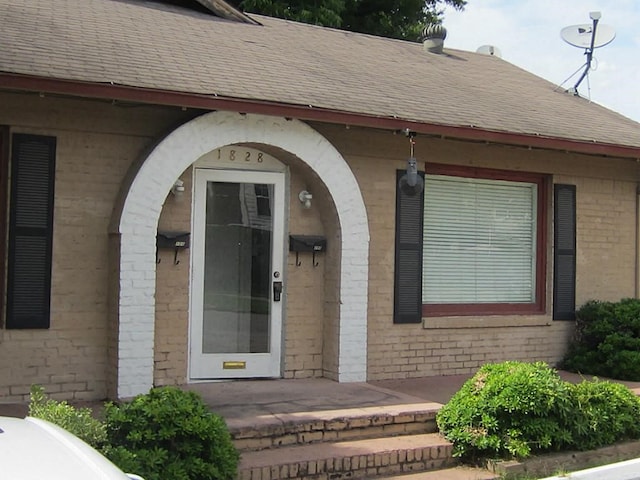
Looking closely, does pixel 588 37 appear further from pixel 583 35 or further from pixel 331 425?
pixel 331 425

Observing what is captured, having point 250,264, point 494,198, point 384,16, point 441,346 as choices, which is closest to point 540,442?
point 441,346

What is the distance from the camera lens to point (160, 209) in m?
8.27

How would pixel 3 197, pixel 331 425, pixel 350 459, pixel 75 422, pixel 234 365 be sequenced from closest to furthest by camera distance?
pixel 75 422 → pixel 350 459 → pixel 331 425 → pixel 3 197 → pixel 234 365

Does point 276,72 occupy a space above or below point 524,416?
above

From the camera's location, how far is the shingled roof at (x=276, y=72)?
8055 millimetres

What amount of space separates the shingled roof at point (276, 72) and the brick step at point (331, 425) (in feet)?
9.82

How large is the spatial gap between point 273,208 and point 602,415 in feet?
13.0

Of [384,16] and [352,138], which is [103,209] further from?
[384,16]

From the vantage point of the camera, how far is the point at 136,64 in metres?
8.47

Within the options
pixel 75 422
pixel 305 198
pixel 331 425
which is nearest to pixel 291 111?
pixel 305 198

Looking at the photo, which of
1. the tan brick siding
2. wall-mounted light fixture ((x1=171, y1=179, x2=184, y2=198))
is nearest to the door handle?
the tan brick siding

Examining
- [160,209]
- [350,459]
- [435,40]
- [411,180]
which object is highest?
[435,40]

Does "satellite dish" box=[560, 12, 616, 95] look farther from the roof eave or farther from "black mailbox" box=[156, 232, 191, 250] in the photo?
"black mailbox" box=[156, 232, 191, 250]

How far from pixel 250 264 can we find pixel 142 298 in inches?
59.8
